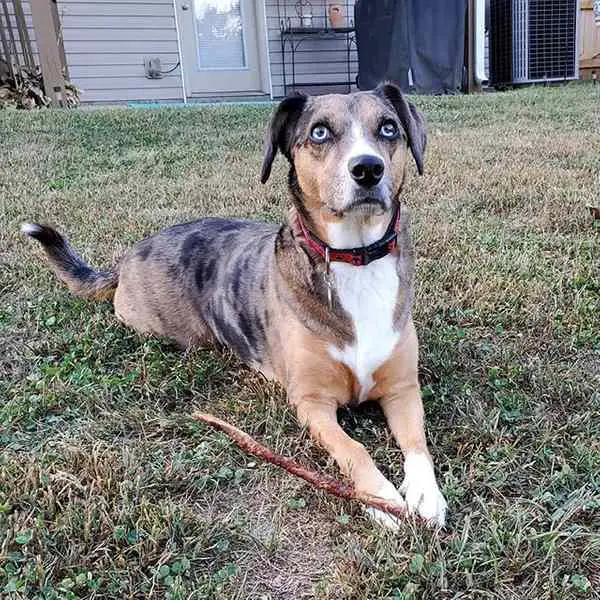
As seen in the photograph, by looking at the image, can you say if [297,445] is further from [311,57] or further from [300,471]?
[311,57]

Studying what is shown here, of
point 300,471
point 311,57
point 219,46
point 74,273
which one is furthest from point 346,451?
point 311,57

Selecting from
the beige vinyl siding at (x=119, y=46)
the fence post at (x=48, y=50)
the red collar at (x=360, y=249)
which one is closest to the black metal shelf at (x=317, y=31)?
the beige vinyl siding at (x=119, y=46)

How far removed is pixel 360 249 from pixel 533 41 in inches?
446

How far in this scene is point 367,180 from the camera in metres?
2.15

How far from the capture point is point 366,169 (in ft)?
6.96

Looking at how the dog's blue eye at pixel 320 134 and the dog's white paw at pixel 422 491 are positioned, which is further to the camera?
the dog's blue eye at pixel 320 134

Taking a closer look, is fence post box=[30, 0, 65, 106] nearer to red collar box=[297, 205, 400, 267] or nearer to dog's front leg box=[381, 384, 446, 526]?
red collar box=[297, 205, 400, 267]

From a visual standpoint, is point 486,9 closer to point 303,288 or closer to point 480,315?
point 480,315

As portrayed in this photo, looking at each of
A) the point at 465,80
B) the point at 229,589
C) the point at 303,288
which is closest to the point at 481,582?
the point at 229,589

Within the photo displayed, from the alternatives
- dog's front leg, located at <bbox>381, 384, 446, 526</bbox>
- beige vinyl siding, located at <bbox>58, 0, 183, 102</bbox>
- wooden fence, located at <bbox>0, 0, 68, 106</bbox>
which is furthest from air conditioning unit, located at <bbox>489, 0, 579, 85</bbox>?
dog's front leg, located at <bbox>381, 384, 446, 526</bbox>

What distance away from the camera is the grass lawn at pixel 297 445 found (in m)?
1.59

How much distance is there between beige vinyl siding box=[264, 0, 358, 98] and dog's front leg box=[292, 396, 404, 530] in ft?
37.1

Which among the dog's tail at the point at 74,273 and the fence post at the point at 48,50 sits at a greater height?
the fence post at the point at 48,50

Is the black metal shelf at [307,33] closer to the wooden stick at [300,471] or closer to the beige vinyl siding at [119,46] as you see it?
the beige vinyl siding at [119,46]
